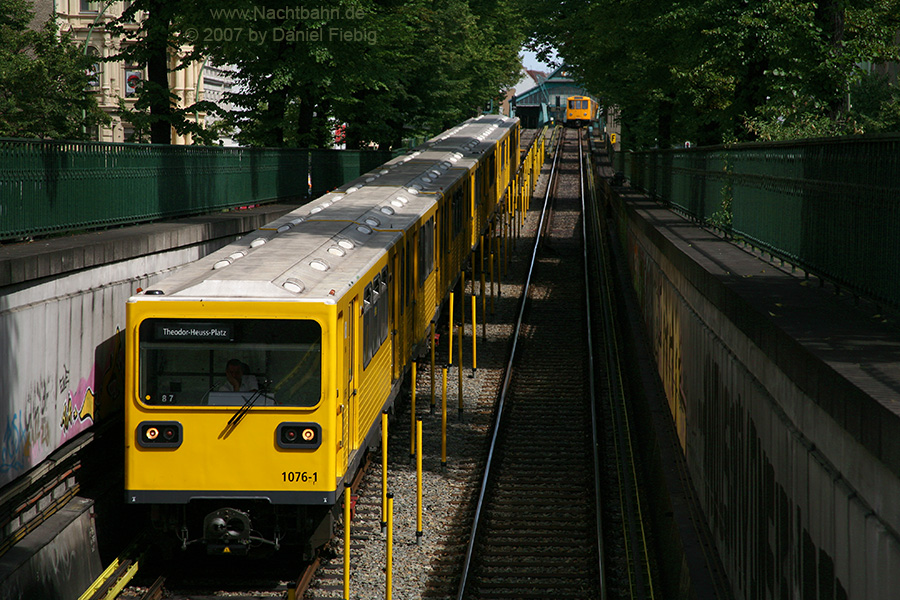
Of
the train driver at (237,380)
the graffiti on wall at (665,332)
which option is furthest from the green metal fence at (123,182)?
the graffiti on wall at (665,332)

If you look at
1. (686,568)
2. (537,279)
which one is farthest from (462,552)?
(537,279)

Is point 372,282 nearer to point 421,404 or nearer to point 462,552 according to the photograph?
point 462,552

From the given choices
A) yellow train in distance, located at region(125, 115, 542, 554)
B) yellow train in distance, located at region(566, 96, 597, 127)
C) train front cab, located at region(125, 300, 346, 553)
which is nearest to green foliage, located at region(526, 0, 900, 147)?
yellow train in distance, located at region(125, 115, 542, 554)

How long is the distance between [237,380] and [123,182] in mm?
6685

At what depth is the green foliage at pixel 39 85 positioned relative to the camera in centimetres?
3197

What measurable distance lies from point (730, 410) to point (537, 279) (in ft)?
62.1

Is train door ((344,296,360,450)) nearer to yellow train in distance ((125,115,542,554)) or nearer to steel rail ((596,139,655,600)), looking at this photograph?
yellow train in distance ((125,115,542,554))

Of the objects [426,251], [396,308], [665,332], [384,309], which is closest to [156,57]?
[426,251]

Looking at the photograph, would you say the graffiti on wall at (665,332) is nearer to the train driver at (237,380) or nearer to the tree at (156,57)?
the train driver at (237,380)

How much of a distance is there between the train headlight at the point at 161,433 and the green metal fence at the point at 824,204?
19.1 ft

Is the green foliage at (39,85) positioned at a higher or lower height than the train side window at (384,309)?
higher

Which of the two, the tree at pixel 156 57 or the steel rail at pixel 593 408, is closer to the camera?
the steel rail at pixel 593 408

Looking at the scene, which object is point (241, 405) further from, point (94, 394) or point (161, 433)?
point (94, 394)

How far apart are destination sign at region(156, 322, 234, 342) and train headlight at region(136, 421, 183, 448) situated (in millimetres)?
785
